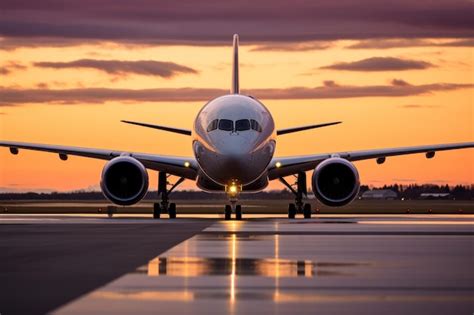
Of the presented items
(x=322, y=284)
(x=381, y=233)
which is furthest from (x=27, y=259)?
(x=381, y=233)

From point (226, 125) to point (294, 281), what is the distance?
85.8 ft

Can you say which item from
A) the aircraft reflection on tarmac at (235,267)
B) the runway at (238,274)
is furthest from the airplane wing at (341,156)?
the aircraft reflection on tarmac at (235,267)

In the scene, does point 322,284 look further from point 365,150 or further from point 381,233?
point 365,150

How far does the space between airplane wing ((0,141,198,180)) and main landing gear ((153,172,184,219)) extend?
1.80ft

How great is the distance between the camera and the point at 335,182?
4219 centimetres

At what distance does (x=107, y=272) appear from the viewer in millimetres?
15039

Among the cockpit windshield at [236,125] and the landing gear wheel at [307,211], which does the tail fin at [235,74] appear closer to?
the landing gear wheel at [307,211]

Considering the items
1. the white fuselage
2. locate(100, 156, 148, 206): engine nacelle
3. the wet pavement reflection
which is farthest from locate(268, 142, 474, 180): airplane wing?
the wet pavement reflection

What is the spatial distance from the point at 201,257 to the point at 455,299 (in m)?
6.72

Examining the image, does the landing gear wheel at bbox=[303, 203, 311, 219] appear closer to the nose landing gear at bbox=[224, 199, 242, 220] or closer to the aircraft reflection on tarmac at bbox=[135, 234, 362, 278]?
the nose landing gear at bbox=[224, 199, 242, 220]

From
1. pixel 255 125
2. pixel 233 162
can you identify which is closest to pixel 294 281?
pixel 233 162

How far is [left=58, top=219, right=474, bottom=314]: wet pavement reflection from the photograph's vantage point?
11.1 metres

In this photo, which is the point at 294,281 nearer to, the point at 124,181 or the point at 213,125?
the point at 213,125

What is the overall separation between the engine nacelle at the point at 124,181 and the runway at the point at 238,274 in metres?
16.6
